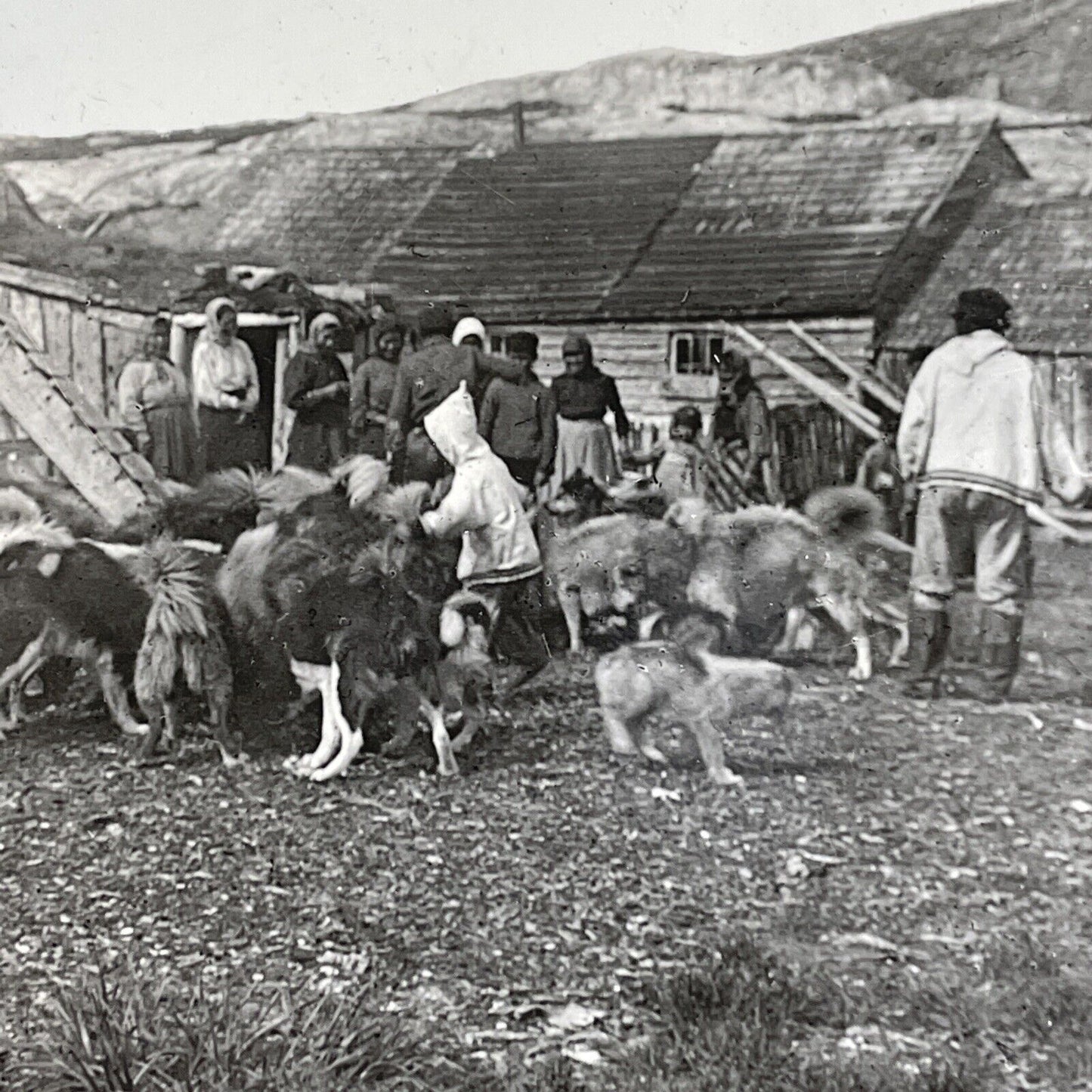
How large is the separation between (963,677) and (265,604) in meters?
2.74

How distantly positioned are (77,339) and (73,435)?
39cm

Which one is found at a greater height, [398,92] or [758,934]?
[398,92]

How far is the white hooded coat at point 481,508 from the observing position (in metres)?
5.13

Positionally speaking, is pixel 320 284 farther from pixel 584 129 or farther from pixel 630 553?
pixel 630 553

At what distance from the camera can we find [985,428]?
4.91 metres

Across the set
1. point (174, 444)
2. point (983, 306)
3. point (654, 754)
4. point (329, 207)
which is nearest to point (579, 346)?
point (329, 207)

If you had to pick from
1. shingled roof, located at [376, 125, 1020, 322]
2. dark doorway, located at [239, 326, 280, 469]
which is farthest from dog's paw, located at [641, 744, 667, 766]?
dark doorway, located at [239, 326, 280, 469]

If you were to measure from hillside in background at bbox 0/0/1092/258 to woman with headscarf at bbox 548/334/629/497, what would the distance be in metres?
0.86

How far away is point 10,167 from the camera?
17.7ft

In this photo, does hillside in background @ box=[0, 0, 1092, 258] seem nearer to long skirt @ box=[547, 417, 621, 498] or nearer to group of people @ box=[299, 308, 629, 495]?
group of people @ box=[299, 308, 629, 495]

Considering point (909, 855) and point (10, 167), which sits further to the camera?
point (10, 167)

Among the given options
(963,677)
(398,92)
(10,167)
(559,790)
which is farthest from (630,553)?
(10,167)

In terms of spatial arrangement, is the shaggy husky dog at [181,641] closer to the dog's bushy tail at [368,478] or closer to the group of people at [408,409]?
the group of people at [408,409]

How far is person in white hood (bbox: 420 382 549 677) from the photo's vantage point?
5.13 meters
